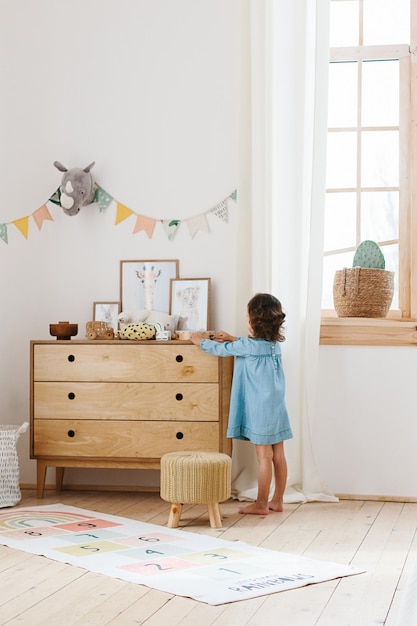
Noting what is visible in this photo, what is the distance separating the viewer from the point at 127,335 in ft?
12.7

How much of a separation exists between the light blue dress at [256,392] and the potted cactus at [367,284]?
520 mm

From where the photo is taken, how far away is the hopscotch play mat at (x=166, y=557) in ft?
8.23

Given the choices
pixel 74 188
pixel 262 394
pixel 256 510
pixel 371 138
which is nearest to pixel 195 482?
pixel 256 510

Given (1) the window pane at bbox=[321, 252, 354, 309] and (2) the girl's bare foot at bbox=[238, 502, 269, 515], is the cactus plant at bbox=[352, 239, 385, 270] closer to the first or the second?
(1) the window pane at bbox=[321, 252, 354, 309]

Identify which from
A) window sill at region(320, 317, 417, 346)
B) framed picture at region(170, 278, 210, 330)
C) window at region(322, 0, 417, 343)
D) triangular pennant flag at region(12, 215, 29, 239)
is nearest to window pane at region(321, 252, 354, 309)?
window at region(322, 0, 417, 343)

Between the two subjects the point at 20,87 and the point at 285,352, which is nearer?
the point at 285,352

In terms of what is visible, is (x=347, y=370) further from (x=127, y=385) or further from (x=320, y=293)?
(x=127, y=385)

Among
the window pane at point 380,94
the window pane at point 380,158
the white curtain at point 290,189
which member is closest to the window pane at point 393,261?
the window pane at point 380,158

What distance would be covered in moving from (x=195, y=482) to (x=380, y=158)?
73.4 inches

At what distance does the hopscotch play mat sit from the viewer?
251 centimetres

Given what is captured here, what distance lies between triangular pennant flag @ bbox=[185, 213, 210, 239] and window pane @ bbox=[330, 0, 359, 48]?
1056 millimetres

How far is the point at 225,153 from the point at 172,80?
432 mm

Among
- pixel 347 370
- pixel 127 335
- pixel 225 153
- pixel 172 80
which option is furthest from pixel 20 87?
pixel 347 370

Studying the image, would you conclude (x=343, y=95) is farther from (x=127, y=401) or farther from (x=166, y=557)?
(x=166, y=557)
